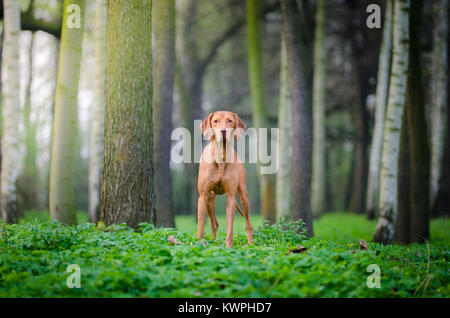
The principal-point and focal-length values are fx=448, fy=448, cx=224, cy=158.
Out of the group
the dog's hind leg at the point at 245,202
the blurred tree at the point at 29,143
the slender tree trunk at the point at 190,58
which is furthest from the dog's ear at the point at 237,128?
the blurred tree at the point at 29,143

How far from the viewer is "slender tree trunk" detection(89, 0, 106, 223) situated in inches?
494

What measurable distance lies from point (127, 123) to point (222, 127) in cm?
239

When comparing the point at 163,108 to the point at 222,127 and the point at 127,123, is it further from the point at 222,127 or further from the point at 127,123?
the point at 222,127

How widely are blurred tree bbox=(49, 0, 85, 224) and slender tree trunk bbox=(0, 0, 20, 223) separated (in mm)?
2107

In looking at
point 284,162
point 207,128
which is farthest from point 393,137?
point 207,128

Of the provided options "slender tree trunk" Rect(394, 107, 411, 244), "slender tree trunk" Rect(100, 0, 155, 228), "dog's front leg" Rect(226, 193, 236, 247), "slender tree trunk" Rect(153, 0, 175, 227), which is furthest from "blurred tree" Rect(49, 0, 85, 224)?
"slender tree trunk" Rect(394, 107, 411, 244)

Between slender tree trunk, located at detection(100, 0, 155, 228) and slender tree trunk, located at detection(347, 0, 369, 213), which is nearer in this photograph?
slender tree trunk, located at detection(100, 0, 155, 228)

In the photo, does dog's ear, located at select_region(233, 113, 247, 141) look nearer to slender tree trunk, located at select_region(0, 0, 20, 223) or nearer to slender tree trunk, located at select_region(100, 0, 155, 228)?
slender tree trunk, located at select_region(100, 0, 155, 228)

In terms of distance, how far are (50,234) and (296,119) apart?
7.15m

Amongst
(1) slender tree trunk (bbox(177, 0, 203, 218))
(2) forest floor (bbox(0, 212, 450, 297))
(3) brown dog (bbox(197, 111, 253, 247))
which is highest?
(1) slender tree trunk (bbox(177, 0, 203, 218))

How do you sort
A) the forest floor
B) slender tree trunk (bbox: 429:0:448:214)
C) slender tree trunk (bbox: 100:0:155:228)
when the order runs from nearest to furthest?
the forest floor < slender tree trunk (bbox: 100:0:155:228) < slender tree trunk (bbox: 429:0:448:214)

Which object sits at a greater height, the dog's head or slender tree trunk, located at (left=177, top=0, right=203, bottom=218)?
slender tree trunk, located at (left=177, top=0, right=203, bottom=218)

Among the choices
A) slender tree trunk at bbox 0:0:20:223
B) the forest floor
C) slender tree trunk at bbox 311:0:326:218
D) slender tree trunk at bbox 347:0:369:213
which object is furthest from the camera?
slender tree trunk at bbox 347:0:369:213

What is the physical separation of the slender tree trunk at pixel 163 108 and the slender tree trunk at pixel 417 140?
612cm
